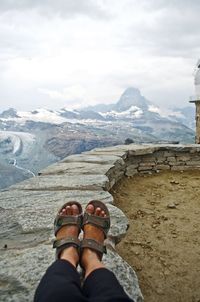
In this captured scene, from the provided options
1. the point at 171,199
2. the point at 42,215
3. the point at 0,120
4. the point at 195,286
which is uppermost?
the point at 0,120

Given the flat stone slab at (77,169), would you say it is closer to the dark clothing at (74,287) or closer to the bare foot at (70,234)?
the bare foot at (70,234)

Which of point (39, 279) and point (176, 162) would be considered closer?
point (39, 279)

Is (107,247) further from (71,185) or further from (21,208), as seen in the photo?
(71,185)

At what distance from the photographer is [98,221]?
2338mm

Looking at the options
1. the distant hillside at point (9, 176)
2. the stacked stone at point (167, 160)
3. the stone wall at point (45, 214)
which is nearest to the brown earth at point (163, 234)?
the stacked stone at point (167, 160)

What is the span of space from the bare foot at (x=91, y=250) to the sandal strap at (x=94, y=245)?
0.8 inches

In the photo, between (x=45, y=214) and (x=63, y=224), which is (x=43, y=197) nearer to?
(x=45, y=214)

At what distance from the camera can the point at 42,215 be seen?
2656 mm

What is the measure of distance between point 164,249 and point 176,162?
3.18 meters

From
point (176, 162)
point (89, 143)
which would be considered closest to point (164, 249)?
point (176, 162)

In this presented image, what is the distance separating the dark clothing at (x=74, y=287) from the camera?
55.7 inches

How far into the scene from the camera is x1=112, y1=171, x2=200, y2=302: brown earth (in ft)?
9.29

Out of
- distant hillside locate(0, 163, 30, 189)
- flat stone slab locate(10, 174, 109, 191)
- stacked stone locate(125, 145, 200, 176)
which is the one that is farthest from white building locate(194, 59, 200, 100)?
distant hillside locate(0, 163, 30, 189)

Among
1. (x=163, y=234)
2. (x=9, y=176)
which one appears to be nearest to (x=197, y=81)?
(x=163, y=234)
